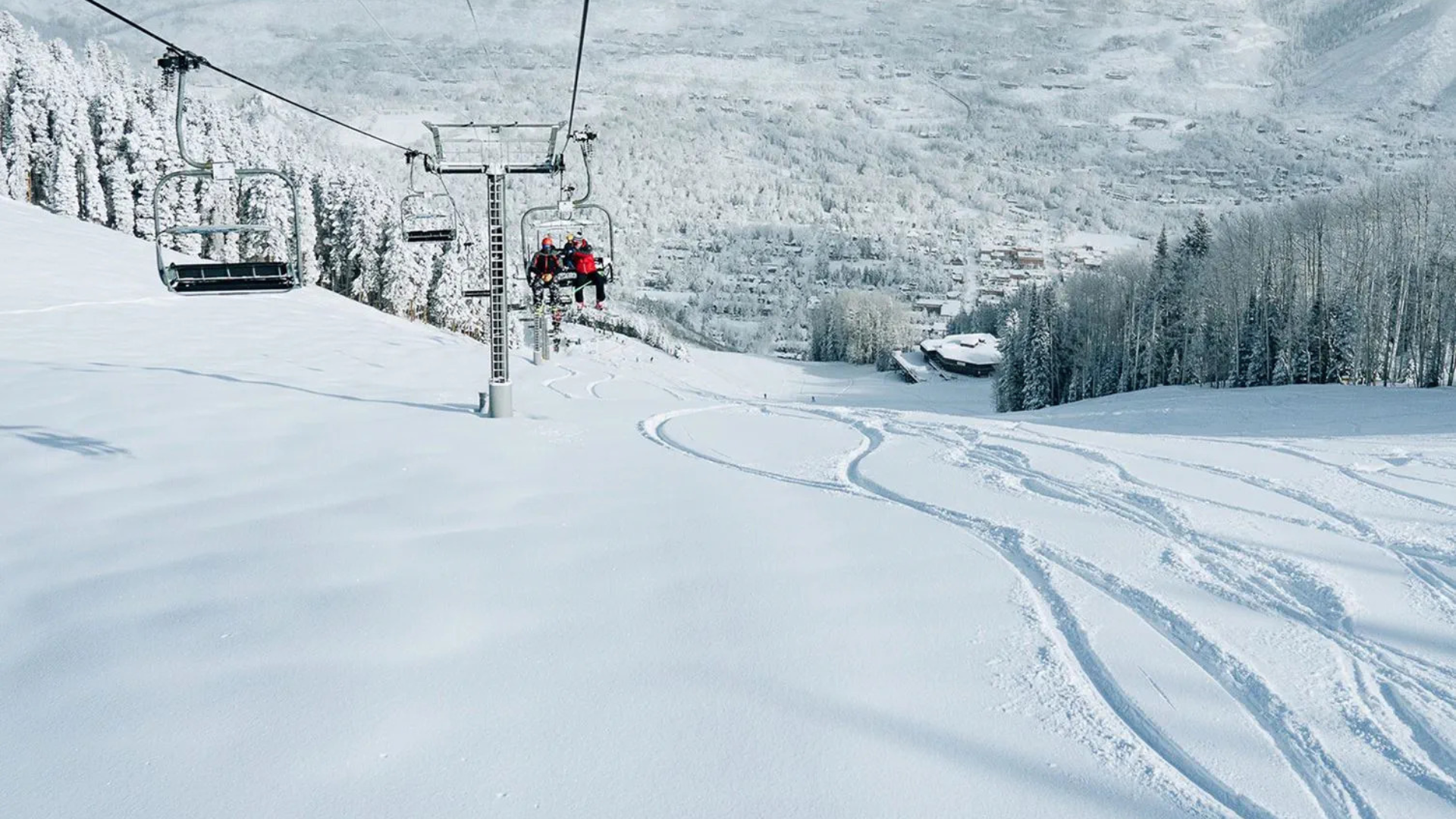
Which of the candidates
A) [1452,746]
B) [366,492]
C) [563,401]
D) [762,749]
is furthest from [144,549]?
[563,401]

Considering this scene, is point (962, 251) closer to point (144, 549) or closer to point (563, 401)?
point (563, 401)

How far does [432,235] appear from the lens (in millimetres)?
14688

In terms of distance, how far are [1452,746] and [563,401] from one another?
17.2 meters

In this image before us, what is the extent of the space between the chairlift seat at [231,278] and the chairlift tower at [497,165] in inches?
135

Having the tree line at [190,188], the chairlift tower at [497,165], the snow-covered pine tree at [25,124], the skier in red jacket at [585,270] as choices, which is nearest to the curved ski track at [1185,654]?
the skier in red jacket at [585,270]

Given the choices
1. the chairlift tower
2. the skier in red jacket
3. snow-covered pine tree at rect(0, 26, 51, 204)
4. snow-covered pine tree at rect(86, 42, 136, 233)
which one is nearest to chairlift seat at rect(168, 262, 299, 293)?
the chairlift tower

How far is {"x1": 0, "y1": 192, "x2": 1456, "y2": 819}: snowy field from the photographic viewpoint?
376 centimetres

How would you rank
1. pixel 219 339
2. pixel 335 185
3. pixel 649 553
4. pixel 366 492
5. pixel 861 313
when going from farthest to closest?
pixel 861 313 → pixel 335 185 → pixel 219 339 → pixel 366 492 → pixel 649 553

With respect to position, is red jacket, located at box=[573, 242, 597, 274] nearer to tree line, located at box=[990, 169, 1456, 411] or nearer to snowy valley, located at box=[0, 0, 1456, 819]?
snowy valley, located at box=[0, 0, 1456, 819]

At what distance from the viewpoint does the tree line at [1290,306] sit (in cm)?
3778

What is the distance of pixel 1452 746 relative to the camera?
13.4 ft

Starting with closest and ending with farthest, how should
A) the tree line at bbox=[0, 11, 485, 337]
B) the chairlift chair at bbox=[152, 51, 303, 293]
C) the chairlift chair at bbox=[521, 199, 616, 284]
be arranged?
the chairlift chair at bbox=[152, 51, 303, 293] → the chairlift chair at bbox=[521, 199, 616, 284] → the tree line at bbox=[0, 11, 485, 337]

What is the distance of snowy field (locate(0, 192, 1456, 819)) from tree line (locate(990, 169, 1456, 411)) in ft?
108

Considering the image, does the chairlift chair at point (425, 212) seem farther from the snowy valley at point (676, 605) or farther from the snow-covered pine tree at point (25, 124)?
the snow-covered pine tree at point (25, 124)
